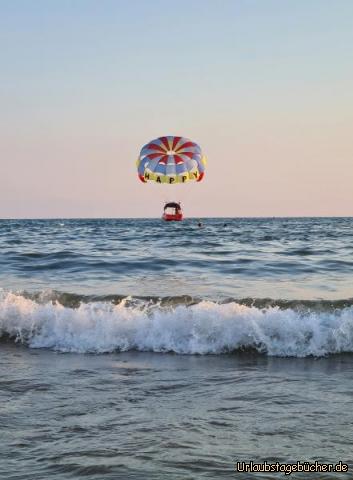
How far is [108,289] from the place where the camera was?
41.7 ft

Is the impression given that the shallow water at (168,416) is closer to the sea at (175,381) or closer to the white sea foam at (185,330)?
the sea at (175,381)

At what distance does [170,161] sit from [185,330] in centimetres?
2273

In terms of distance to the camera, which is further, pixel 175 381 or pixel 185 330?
pixel 185 330

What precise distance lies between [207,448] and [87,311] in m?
5.40

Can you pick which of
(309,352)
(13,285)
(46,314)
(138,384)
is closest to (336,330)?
(309,352)

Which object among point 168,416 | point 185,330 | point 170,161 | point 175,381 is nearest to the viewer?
point 168,416

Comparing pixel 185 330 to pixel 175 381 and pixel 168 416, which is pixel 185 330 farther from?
pixel 168 416

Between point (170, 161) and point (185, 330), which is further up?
point (170, 161)

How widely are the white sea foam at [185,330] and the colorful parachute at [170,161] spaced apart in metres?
21.4

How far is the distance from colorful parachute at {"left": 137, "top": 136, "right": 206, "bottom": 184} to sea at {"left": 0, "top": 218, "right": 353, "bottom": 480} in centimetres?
1736

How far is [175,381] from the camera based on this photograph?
6.26m

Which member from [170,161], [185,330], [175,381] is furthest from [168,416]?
[170,161]

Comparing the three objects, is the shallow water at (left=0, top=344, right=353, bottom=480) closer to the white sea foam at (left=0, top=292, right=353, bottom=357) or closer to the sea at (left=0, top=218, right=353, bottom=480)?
the sea at (left=0, top=218, right=353, bottom=480)

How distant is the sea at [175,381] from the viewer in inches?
156
